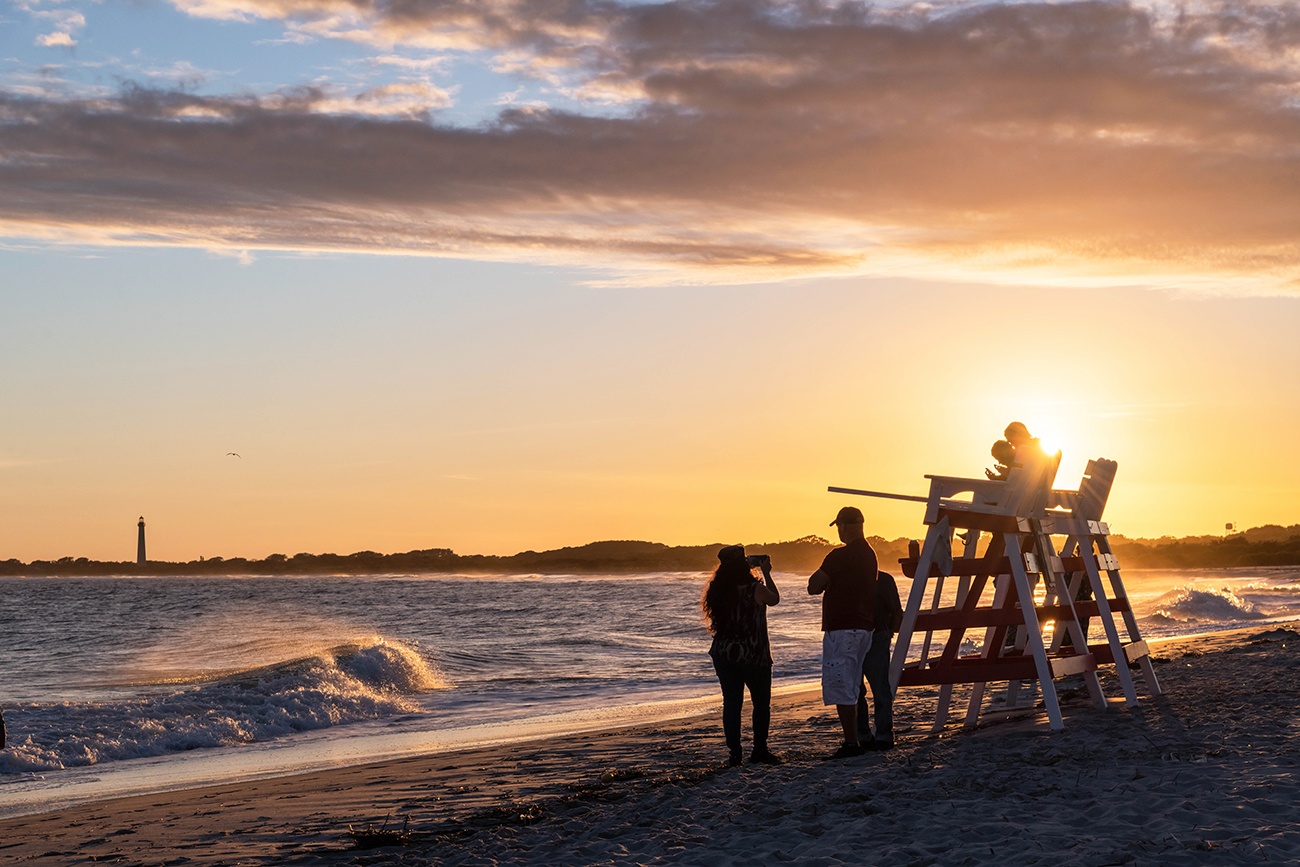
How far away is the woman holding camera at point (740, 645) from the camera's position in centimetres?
955

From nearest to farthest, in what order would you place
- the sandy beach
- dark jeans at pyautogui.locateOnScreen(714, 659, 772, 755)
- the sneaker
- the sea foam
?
the sandy beach, the sneaker, dark jeans at pyautogui.locateOnScreen(714, 659, 772, 755), the sea foam

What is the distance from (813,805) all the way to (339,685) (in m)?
14.2

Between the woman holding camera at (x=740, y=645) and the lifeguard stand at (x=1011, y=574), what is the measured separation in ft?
3.36

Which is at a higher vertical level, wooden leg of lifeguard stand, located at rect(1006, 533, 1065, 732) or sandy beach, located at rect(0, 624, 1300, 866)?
wooden leg of lifeguard stand, located at rect(1006, 533, 1065, 732)

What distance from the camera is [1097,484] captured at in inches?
400

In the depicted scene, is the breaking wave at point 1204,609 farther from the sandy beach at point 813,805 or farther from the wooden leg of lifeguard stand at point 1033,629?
the wooden leg of lifeguard stand at point 1033,629

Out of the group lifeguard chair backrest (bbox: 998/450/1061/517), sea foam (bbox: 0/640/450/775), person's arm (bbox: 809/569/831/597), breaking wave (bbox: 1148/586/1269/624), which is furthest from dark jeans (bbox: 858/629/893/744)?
breaking wave (bbox: 1148/586/1269/624)

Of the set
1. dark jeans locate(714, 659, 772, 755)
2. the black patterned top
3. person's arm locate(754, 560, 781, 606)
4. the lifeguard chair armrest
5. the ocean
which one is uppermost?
the lifeguard chair armrest

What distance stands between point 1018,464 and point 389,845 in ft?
17.6

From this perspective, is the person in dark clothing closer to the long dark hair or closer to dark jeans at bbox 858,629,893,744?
dark jeans at bbox 858,629,893,744

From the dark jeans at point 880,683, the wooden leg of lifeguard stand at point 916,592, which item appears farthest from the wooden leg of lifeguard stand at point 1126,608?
the dark jeans at point 880,683

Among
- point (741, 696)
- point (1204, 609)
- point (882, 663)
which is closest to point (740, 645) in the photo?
point (741, 696)

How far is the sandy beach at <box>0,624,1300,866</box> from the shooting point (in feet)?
20.6

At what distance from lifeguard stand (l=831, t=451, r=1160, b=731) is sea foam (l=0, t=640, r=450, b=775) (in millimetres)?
9999
